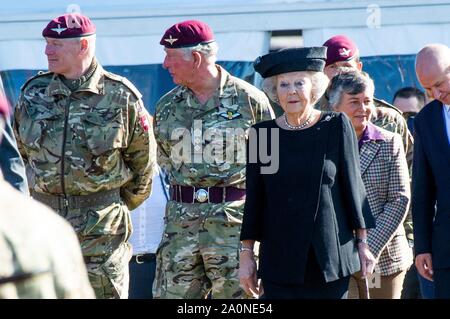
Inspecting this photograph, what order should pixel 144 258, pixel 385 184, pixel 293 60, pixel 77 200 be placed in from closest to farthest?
pixel 293 60, pixel 385 184, pixel 77 200, pixel 144 258

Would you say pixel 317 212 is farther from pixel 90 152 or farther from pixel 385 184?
pixel 90 152

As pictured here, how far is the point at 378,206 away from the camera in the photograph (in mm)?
6270

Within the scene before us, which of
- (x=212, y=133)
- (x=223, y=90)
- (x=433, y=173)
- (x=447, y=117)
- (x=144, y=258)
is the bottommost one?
(x=144, y=258)

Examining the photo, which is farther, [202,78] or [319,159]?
[202,78]

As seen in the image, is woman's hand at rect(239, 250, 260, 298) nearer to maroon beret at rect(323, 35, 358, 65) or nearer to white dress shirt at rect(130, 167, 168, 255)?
maroon beret at rect(323, 35, 358, 65)

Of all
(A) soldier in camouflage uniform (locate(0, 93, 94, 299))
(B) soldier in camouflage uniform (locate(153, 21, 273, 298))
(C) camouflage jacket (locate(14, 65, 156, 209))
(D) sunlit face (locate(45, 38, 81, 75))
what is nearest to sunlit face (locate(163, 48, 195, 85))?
(B) soldier in camouflage uniform (locate(153, 21, 273, 298))

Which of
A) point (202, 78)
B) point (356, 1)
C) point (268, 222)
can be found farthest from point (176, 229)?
point (356, 1)

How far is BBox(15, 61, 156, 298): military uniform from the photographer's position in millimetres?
6961

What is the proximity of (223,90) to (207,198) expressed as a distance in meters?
0.69

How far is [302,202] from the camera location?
17.7ft

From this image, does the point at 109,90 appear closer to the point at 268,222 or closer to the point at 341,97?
the point at 341,97

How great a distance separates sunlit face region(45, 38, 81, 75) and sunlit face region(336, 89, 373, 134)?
1775mm

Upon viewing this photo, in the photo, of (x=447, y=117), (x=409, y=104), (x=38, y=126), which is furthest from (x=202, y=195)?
(x=409, y=104)
